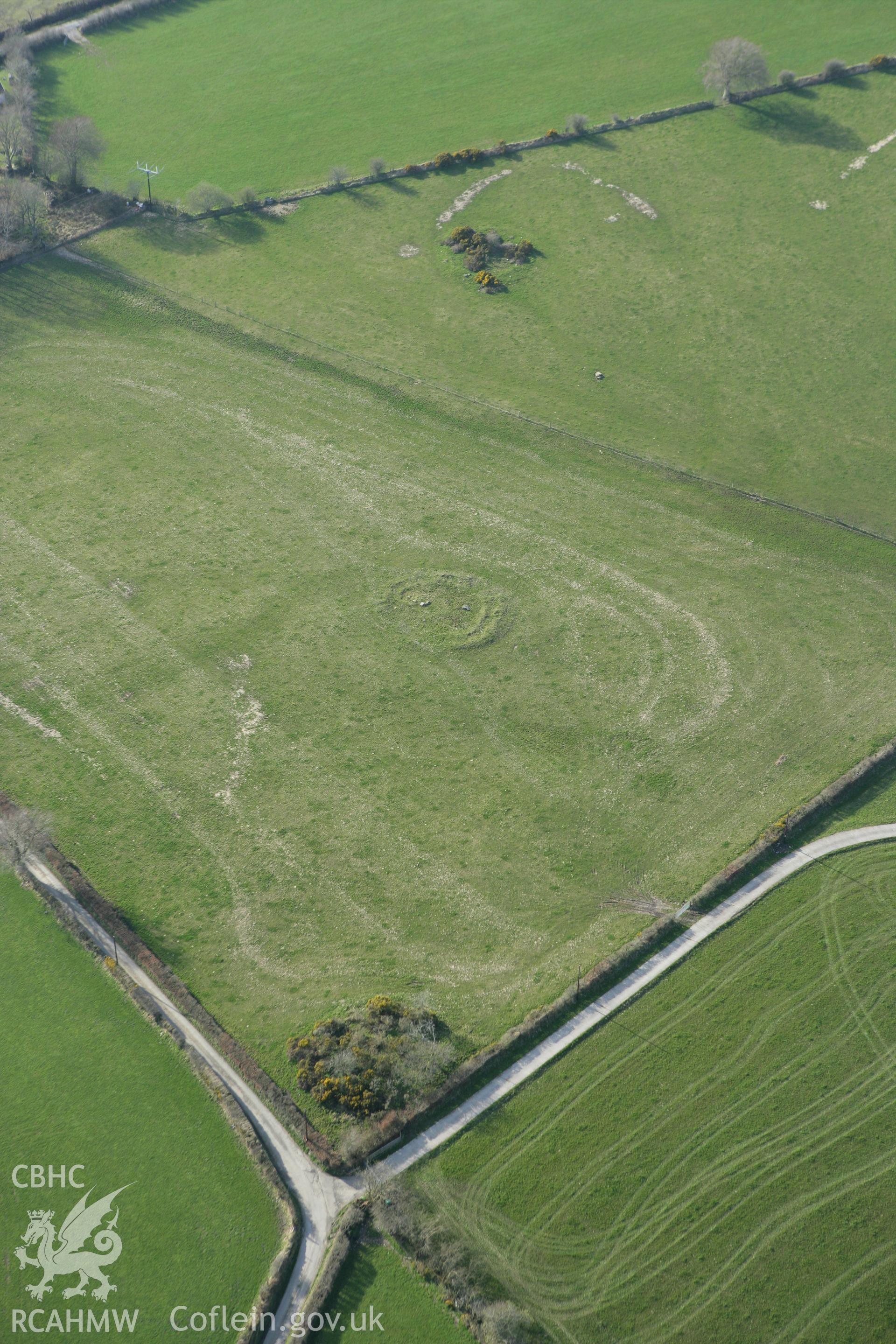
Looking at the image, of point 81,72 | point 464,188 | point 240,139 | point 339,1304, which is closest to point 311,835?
point 339,1304

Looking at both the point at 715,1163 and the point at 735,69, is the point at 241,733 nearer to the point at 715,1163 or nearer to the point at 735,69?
A: the point at 715,1163

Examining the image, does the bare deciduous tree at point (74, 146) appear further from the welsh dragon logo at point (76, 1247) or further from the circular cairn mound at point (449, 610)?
the welsh dragon logo at point (76, 1247)

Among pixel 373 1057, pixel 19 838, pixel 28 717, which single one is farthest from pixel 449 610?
pixel 373 1057

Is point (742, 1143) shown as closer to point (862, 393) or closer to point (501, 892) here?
point (501, 892)

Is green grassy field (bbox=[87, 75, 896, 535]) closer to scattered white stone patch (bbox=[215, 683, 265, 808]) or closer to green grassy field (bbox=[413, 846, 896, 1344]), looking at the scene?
scattered white stone patch (bbox=[215, 683, 265, 808])

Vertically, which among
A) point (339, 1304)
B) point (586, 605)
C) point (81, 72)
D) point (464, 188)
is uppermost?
point (81, 72)

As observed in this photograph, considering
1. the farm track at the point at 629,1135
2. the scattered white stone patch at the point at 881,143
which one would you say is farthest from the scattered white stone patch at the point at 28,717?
the scattered white stone patch at the point at 881,143

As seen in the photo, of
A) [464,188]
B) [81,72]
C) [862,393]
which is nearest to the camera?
[862,393]

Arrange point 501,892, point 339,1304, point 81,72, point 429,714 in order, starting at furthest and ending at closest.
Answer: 1. point 81,72
2. point 429,714
3. point 501,892
4. point 339,1304
